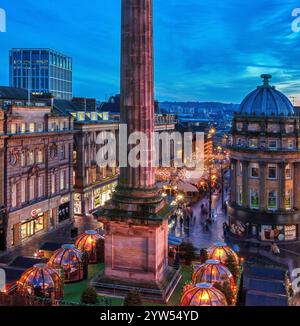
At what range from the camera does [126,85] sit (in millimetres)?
25203

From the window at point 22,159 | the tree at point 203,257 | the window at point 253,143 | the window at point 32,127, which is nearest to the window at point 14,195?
the window at point 22,159

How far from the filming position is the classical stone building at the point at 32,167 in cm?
4575

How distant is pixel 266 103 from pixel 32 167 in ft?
86.2

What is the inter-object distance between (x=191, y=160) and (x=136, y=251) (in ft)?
235

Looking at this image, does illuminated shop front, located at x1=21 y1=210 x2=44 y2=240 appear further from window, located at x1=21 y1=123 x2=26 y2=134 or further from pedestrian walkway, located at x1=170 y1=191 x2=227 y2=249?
pedestrian walkway, located at x1=170 y1=191 x2=227 y2=249

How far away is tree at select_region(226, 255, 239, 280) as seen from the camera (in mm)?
28752

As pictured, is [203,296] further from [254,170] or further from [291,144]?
[291,144]

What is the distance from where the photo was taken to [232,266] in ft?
95.8

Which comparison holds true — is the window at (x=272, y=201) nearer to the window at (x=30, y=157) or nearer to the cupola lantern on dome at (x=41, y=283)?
the window at (x=30, y=157)

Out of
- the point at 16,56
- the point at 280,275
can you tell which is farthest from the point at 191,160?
the point at 16,56

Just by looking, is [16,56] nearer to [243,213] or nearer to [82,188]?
[82,188]

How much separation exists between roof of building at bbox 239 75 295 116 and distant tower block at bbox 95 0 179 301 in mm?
26742

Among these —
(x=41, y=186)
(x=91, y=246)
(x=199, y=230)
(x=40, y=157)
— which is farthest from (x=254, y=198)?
(x=40, y=157)

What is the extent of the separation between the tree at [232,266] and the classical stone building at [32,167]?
24781 mm
